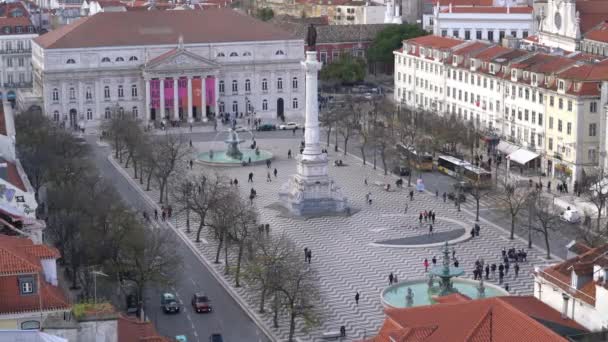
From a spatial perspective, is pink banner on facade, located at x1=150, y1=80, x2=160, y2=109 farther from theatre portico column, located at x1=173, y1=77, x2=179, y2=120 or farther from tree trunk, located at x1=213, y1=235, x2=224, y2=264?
tree trunk, located at x1=213, y1=235, x2=224, y2=264

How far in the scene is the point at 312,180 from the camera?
87.2m

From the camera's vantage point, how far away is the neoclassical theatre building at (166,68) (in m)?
125

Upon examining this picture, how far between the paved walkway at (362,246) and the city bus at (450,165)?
4.11 metres

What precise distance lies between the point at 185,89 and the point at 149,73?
373 centimetres

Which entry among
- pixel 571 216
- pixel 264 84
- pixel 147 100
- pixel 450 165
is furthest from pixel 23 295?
pixel 264 84

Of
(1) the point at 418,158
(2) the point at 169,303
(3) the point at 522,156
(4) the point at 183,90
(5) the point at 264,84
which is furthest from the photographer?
(5) the point at 264,84

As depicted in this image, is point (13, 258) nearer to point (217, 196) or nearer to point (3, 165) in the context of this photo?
point (3, 165)

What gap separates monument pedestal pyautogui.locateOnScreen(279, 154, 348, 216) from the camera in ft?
283

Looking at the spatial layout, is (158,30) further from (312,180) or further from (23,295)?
(23,295)

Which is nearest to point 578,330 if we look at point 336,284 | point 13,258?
point 13,258

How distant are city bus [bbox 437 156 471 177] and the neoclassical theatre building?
34.0m

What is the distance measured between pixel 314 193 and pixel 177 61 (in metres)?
43.0

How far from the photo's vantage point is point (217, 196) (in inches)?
3054

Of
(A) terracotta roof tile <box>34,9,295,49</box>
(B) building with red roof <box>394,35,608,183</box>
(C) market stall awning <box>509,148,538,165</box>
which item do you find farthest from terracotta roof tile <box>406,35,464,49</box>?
(C) market stall awning <box>509,148,538,165</box>
